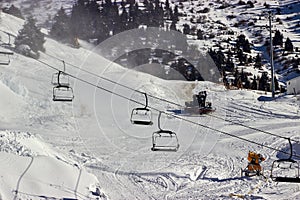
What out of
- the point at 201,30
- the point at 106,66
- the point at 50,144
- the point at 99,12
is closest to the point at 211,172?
the point at 50,144

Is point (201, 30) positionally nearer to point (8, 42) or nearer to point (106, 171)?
point (8, 42)

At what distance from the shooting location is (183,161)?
15.2m

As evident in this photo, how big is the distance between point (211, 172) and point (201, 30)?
4758cm

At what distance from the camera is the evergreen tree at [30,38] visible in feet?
101

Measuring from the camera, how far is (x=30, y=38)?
3136 cm

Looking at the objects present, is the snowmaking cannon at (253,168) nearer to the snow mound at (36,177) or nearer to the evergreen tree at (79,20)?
the snow mound at (36,177)

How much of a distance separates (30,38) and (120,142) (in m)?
16.9

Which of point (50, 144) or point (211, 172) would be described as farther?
point (50, 144)

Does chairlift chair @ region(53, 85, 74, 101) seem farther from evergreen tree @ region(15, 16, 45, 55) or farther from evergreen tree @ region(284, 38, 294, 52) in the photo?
evergreen tree @ region(284, 38, 294, 52)

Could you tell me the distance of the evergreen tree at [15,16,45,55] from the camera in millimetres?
30819

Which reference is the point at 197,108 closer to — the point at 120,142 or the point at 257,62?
the point at 120,142

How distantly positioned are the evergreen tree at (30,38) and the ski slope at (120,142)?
1.34 metres

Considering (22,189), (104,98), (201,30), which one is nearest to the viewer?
(22,189)

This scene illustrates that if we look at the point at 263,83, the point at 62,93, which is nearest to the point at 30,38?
the point at 62,93
